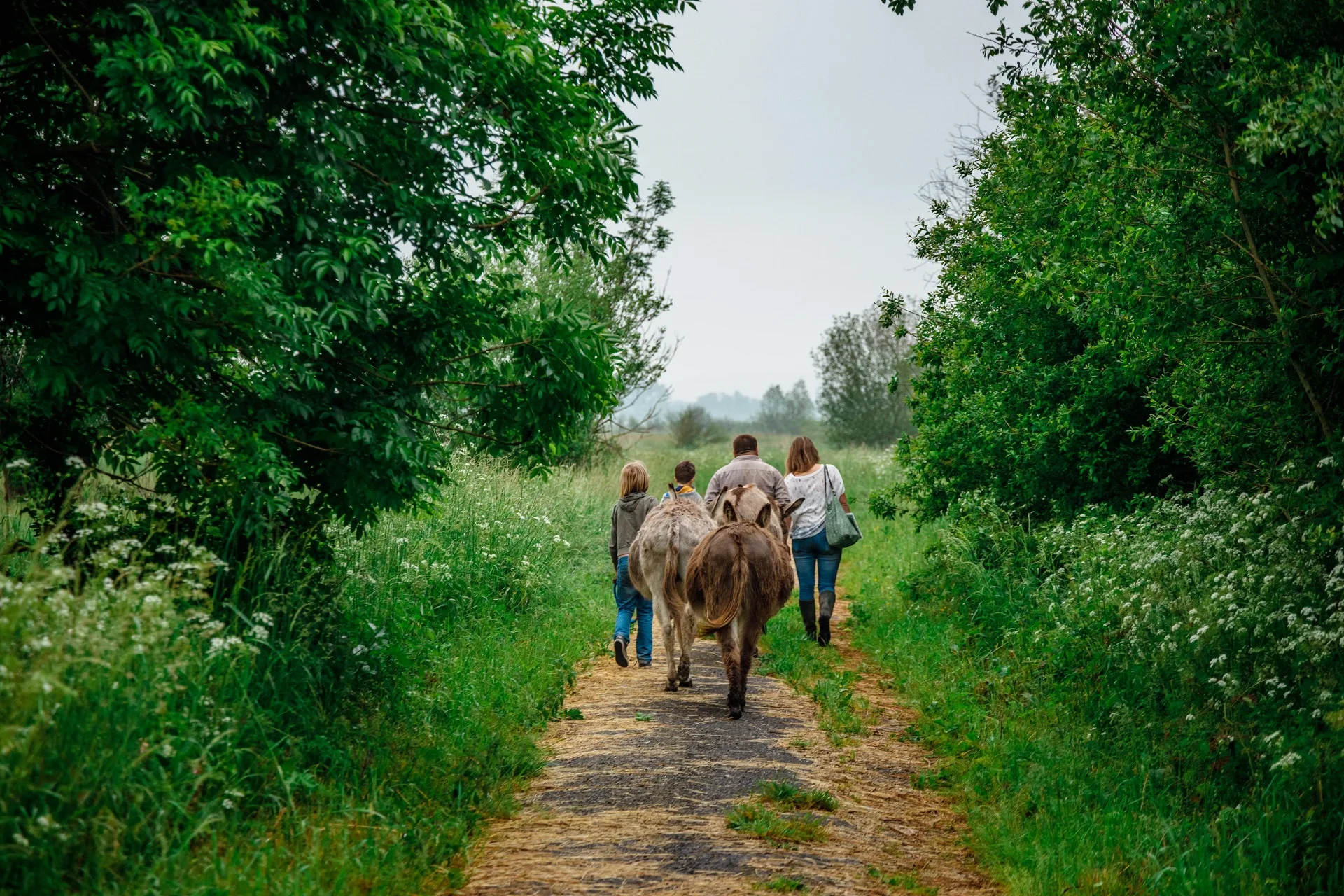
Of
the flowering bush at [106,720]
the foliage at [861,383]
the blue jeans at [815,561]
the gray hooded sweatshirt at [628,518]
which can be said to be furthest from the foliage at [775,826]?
the foliage at [861,383]

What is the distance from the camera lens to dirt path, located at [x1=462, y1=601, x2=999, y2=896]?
5.05m

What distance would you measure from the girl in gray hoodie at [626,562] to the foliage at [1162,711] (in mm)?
2555

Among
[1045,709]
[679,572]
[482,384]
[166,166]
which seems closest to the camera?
[166,166]

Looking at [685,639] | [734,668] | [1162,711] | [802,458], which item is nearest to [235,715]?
[734,668]

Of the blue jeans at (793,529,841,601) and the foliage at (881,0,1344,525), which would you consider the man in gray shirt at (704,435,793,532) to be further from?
the foliage at (881,0,1344,525)

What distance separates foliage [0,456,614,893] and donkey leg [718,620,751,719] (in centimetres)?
140

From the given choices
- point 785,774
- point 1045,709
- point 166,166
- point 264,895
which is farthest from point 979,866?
point 166,166

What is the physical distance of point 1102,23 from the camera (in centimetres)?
706

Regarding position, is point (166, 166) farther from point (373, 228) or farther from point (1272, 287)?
point (1272, 287)

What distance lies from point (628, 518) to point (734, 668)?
262cm

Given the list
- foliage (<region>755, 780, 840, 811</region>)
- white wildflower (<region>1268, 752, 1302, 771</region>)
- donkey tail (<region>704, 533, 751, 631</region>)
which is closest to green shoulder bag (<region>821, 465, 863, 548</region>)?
donkey tail (<region>704, 533, 751, 631</region>)

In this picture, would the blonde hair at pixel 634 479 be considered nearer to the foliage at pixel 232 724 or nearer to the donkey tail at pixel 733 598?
the donkey tail at pixel 733 598

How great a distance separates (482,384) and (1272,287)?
5.20 m

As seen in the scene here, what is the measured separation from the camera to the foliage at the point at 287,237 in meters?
5.14
